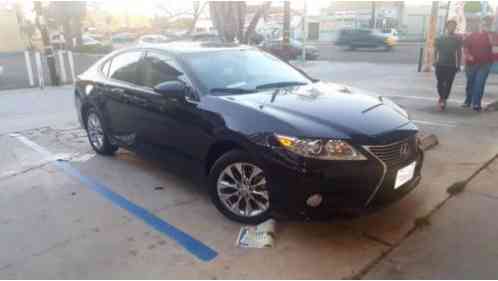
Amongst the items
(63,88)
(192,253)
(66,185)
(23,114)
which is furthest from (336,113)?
(63,88)

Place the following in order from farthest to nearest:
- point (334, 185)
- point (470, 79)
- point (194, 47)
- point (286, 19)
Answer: point (286, 19), point (470, 79), point (194, 47), point (334, 185)

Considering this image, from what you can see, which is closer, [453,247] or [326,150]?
[326,150]

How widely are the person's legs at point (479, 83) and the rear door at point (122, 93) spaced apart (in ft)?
20.1

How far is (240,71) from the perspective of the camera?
4.07m

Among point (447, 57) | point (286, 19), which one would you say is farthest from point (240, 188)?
point (286, 19)

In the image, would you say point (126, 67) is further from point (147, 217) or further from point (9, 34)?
point (9, 34)

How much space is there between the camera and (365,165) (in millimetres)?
2854

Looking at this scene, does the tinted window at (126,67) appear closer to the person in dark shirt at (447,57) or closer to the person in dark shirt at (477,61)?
the person in dark shirt at (447,57)

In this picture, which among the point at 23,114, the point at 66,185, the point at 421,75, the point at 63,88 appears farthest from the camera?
the point at 421,75

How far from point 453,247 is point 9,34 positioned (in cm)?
3892

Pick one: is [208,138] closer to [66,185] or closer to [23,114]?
[66,185]

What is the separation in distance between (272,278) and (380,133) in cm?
132

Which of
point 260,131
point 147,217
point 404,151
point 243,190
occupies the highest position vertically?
point 260,131

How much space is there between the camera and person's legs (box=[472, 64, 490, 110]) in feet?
24.1
